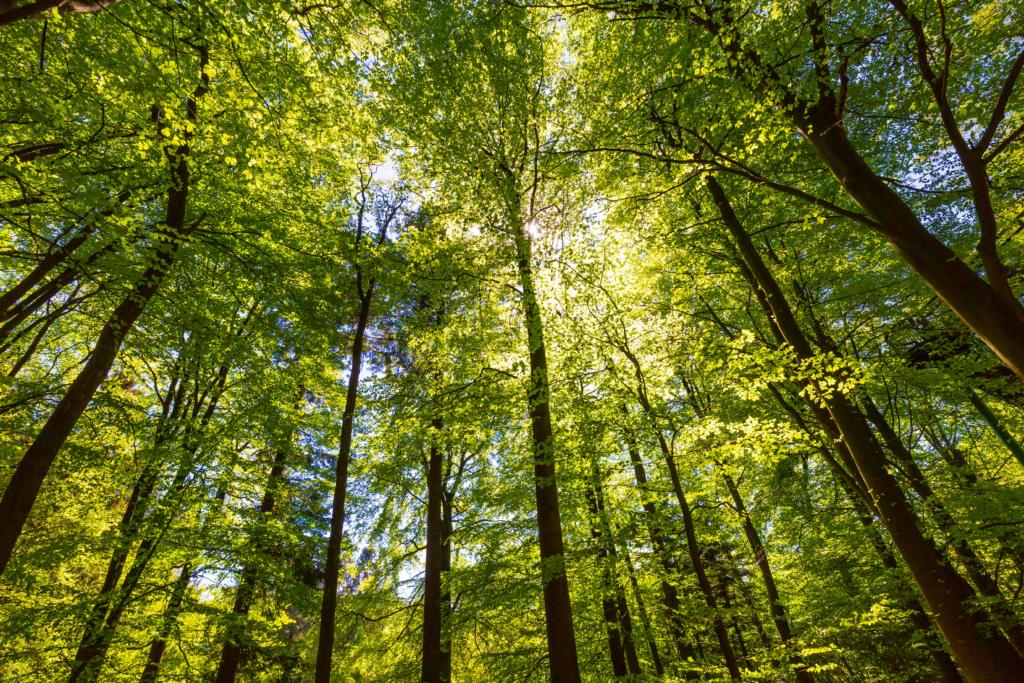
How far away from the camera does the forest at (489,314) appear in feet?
18.1

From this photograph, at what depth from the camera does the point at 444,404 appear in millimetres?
8219

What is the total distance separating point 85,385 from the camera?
6.46 m

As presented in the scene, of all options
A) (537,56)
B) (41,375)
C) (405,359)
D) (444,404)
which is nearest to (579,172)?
(537,56)

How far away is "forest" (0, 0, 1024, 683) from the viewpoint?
5512mm

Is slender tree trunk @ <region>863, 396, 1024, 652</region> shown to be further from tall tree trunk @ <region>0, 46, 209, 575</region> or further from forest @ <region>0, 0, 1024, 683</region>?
tall tree trunk @ <region>0, 46, 209, 575</region>

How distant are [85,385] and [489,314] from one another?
6.73m

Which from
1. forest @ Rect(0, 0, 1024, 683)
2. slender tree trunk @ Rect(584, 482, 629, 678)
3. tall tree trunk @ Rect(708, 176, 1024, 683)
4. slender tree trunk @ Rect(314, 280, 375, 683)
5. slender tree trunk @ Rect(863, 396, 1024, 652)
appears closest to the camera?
tall tree trunk @ Rect(708, 176, 1024, 683)

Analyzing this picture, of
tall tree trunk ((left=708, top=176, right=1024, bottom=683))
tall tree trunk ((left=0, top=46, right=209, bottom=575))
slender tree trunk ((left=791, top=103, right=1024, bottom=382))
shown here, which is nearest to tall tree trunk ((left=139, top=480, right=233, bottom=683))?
tall tree trunk ((left=0, top=46, right=209, bottom=575))

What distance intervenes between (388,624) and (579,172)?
42.2ft

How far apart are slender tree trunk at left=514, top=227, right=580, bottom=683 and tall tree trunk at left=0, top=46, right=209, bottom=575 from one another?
554 centimetres

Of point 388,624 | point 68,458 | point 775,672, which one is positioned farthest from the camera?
point 388,624

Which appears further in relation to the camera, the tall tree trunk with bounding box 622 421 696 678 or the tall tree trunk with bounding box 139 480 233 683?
the tall tree trunk with bounding box 622 421 696 678

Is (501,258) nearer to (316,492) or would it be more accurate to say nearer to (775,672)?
(775,672)

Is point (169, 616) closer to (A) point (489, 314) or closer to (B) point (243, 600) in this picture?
(B) point (243, 600)
